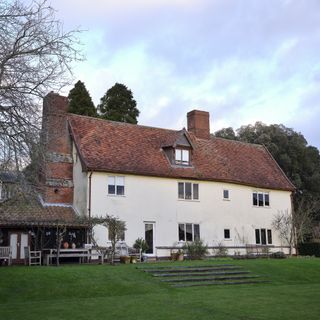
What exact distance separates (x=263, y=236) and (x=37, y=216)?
18.2 meters

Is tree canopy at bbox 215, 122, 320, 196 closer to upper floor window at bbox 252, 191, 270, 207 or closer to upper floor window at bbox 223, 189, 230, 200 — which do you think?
upper floor window at bbox 252, 191, 270, 207

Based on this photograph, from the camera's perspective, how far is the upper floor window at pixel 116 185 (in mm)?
31891

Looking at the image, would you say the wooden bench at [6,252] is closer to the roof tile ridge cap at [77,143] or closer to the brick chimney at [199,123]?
the roof tile ridge cap at [77,143]

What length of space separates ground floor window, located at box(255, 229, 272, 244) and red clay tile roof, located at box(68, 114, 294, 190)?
355cm

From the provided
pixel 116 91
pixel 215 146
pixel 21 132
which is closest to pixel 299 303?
pixel 21 132

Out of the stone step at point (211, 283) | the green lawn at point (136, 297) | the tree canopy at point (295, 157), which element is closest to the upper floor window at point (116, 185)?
the green lawn at point (136, 297)

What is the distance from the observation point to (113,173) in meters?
31.9

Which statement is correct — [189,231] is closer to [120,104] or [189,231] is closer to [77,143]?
[77,143]

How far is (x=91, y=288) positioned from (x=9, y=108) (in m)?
9.32

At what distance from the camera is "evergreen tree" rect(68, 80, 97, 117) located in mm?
51000

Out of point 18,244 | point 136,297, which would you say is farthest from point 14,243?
point 136,297

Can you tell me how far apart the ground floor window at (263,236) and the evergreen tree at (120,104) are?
2019cm

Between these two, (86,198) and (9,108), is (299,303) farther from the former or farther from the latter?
(86,198)

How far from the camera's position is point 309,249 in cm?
4044
